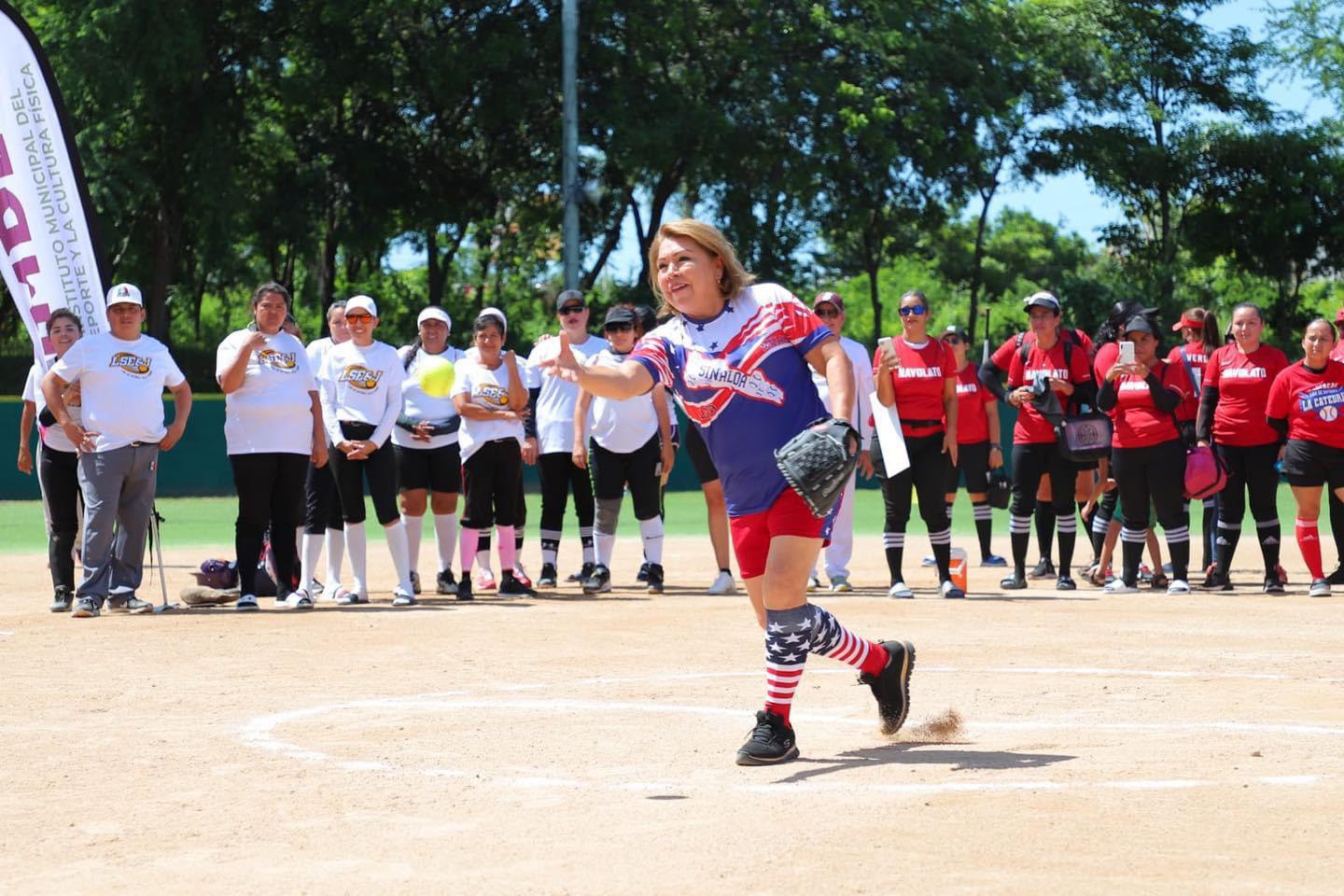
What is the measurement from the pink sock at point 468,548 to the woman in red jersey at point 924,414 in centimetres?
306

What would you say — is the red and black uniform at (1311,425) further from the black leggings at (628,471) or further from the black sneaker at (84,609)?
the black sneaker at (84,609)

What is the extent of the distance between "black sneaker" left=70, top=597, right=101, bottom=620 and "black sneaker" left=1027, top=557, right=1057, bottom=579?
7483 mm

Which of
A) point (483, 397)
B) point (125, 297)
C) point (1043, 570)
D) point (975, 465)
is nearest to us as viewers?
point (125, 297)

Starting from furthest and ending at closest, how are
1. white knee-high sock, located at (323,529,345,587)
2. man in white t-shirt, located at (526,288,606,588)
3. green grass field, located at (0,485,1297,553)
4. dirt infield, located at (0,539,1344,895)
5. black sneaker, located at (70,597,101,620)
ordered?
green grass field, located at (0,485,1297,553) < man in white t-shirt, located at (526,288,606,588) < white knee-high sock, located at (323,529,345,587) < black sneaker, located at (70,597,101,620) < dirt infield, located at (0,539,1344,895)

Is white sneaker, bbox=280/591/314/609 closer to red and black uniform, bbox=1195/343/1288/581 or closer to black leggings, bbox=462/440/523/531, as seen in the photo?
black leggings, bbox=462/440/523/531

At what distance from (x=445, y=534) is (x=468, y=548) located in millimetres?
223

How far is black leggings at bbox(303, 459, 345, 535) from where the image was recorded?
Result: 1268 centimetres

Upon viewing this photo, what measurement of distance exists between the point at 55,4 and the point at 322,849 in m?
29.4

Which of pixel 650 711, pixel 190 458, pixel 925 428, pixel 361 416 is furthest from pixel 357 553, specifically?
pixel 190 458

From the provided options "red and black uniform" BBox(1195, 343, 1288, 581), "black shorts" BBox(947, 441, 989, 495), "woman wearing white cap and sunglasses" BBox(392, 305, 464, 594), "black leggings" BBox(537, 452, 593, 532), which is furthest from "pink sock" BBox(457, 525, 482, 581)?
"red and black uniform" BBox(1195, 343, 1288, 581)

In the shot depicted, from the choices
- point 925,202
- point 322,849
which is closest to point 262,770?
point 322,849

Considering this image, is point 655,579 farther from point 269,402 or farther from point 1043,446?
point 269,402

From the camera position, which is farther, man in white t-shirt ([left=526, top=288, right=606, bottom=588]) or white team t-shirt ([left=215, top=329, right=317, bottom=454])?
man in white t-shirt ([left=526, top=288, right=606, bottom=588])

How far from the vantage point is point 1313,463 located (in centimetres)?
1333
